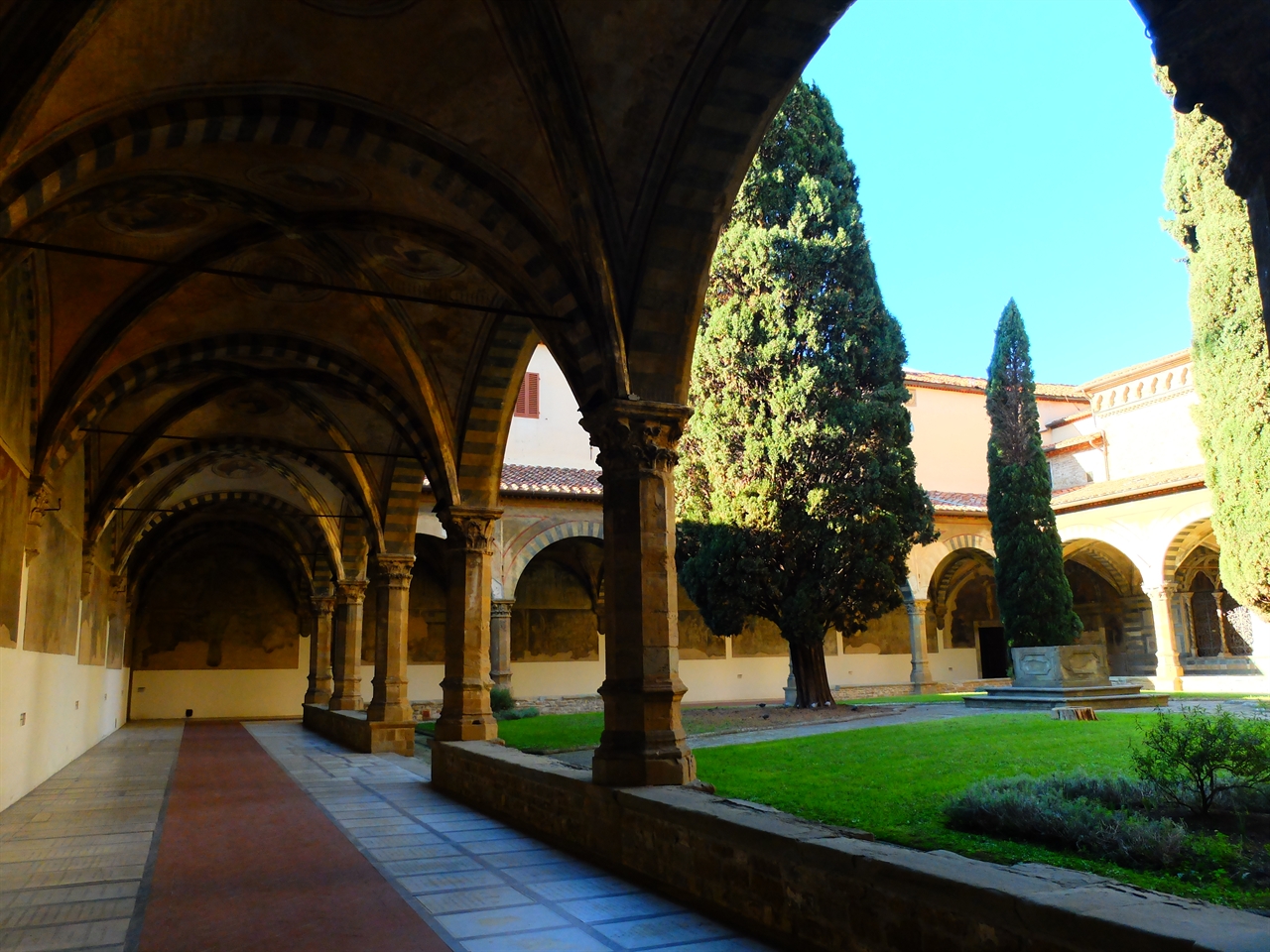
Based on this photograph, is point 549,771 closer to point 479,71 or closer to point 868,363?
point 479,71

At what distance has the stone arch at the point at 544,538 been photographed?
1969 centimetres

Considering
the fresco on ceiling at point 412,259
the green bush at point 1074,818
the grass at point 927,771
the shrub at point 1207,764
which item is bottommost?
the grass at point 927,771

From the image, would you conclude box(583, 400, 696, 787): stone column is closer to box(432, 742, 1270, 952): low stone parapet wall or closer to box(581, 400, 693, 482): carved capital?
box(581, 400, 693, 482): carved capital

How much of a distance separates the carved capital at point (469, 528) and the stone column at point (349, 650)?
25.2 feet

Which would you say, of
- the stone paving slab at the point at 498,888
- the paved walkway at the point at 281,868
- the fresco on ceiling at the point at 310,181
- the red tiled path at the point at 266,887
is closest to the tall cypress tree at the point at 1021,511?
the paved walkway at the point at 281,868

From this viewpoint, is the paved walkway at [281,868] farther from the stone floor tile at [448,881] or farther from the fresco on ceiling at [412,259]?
the fresco on ceiling at [412,259]

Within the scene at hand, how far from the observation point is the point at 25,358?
29.9 ft

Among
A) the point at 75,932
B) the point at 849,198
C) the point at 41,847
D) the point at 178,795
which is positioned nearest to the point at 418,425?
the point at 178,795

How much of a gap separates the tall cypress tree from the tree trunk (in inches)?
142

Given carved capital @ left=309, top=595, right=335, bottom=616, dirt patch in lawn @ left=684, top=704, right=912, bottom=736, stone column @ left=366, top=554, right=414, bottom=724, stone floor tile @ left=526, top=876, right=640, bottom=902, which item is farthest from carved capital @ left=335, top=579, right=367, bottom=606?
stone floor tile @ left=526, top=876, right=640, bottom=902

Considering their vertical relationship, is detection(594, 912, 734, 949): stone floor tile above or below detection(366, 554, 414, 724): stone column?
below

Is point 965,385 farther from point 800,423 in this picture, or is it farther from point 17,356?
point 17,356

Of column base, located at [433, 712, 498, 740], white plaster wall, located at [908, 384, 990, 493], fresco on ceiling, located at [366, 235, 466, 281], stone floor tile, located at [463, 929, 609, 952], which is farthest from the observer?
white plaster wall, located at [908, 384, 990, 493]

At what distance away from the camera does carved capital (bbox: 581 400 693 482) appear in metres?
6.62
